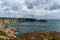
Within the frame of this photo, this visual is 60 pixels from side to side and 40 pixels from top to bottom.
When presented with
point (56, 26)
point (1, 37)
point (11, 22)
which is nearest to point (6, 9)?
point (11, 22)

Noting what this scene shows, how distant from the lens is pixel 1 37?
3869 mm

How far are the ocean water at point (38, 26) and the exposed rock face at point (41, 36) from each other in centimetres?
10

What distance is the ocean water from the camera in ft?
12.5

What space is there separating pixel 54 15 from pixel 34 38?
852 mm

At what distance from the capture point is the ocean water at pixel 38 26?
380cm

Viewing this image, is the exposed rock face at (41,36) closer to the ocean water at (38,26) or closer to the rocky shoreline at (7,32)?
the ocean water at (38,26)

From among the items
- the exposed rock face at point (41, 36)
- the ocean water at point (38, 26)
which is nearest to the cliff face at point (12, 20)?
the ocean water at point (38, 26)

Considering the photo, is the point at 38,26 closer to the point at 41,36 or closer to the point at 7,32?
the point at 41,36

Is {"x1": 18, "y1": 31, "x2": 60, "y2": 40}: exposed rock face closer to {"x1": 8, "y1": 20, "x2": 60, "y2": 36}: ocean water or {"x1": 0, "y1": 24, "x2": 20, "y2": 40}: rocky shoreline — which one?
{"x1": 8, "y1": 20, "x2": 60, "y2": 36}: ocean water

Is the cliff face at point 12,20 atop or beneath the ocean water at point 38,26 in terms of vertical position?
Answer: atop

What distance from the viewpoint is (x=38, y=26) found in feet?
12.6

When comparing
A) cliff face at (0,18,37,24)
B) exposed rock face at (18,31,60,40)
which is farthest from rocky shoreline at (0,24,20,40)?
exposed rock face at (18,31,60,40)

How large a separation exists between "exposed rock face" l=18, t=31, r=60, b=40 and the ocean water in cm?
10

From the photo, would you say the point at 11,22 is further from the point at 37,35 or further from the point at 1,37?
Answer: the point at 37,35
